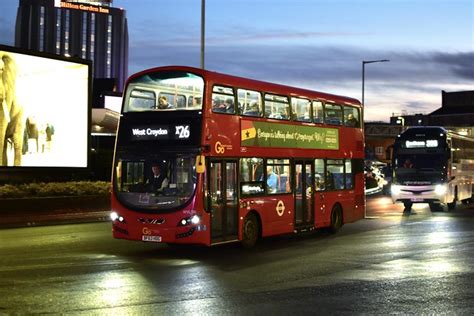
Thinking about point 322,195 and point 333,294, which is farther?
point 322,195

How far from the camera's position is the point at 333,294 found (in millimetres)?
10438

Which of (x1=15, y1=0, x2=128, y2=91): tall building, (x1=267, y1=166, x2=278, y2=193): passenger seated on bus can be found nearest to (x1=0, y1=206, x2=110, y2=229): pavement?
(x1=267, y1=166, x2=278, y2=193): passenger seated on bus

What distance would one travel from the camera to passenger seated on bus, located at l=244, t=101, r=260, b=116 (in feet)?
54.1

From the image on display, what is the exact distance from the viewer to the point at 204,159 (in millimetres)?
14875

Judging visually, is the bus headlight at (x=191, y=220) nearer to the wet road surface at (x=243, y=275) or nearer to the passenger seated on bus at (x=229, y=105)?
the wet road surface at (x=243, y=275)

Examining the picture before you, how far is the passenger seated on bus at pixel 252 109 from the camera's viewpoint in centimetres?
1650

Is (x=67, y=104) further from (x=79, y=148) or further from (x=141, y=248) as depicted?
(x=141, y=248)

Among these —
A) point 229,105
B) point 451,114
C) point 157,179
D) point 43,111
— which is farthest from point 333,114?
point 451,114

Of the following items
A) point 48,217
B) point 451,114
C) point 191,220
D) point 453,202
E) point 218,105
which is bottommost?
point 48,217

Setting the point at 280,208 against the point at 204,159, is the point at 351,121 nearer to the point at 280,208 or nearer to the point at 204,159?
the point at 280,208

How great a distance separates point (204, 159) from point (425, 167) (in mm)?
18616

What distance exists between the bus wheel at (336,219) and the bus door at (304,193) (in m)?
1.43

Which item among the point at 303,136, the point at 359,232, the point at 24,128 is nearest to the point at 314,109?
the point at 303,136

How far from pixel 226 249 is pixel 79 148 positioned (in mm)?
17752
